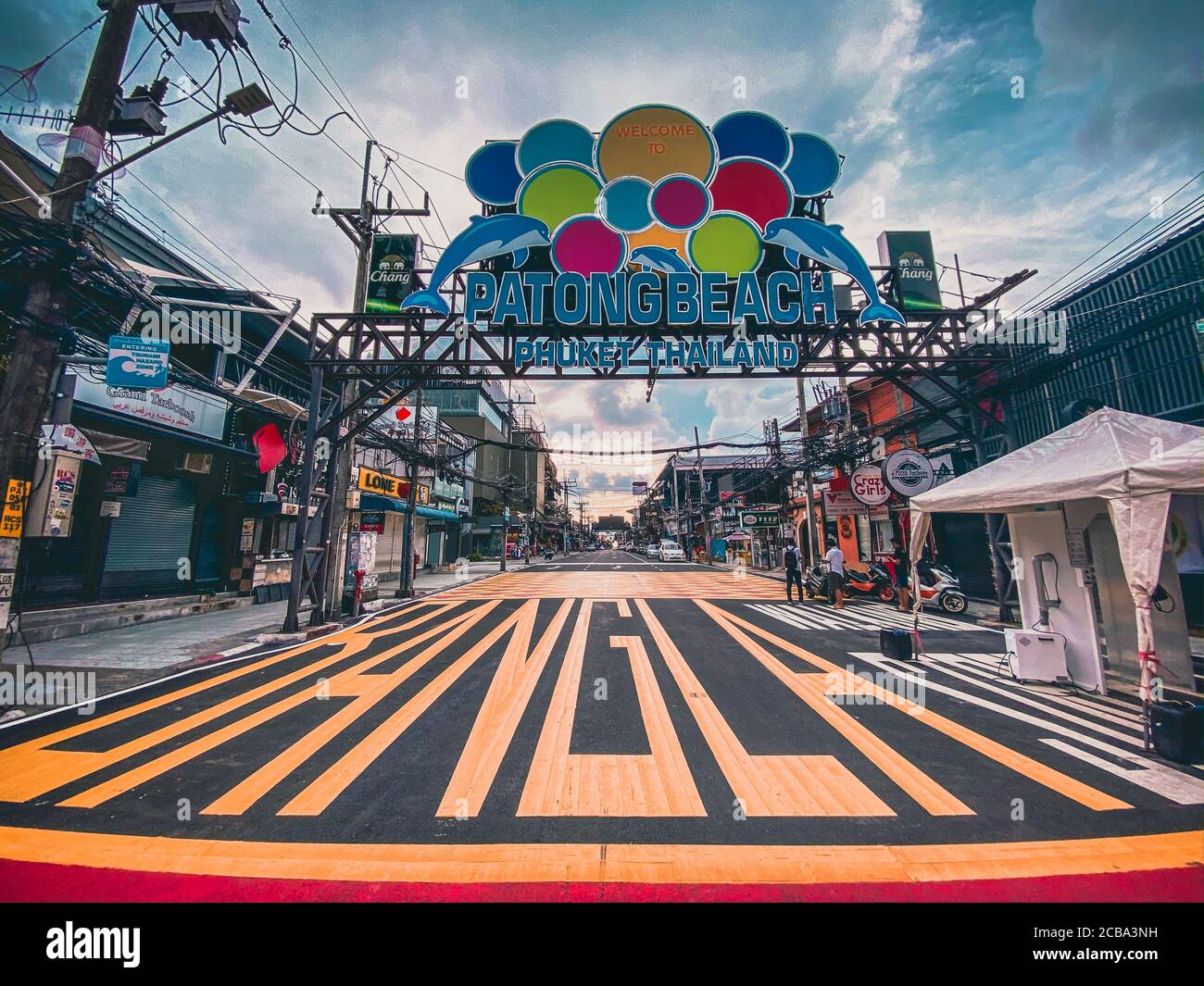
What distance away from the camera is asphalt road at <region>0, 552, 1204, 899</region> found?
110 inches

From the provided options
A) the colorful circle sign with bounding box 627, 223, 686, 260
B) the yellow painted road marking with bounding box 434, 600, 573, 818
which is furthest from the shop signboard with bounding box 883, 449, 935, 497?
the yellow painted road marking with bounding box 434, 600, 573, 818

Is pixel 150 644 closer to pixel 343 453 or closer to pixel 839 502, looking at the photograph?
pixel 343 453

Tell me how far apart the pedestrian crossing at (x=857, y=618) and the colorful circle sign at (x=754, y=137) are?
35.8ft

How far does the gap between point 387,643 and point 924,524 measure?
10.2 metres

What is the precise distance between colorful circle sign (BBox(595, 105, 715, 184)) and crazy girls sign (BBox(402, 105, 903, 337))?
29 millimetres

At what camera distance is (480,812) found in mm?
3354

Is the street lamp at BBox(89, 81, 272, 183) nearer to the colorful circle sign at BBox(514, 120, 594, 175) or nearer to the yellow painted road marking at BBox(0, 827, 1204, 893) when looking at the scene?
the colorful circle sign at BBox(514, 120, 594, 175)

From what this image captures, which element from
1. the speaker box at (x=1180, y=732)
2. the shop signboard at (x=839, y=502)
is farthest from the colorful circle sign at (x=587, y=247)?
the shop signboard at (x=839, y=502)

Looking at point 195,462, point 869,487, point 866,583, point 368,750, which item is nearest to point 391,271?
point 195,462

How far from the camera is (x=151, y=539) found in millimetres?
11602

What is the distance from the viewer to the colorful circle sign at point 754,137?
9.91 meters

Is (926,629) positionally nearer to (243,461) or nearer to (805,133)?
(805,133)
